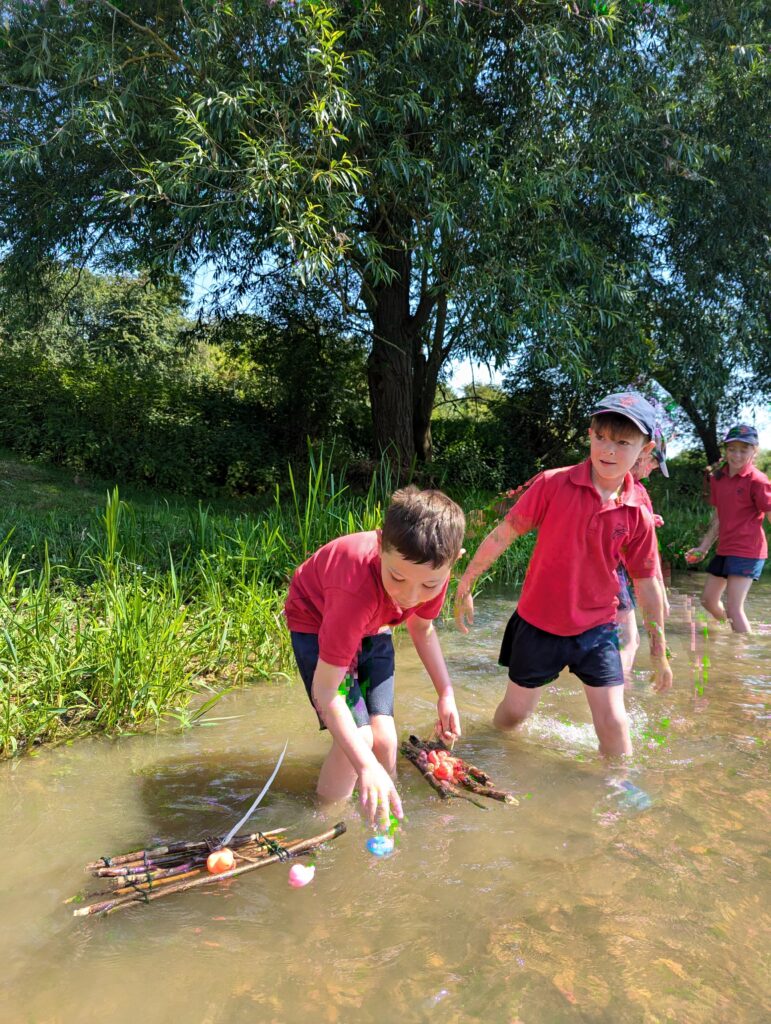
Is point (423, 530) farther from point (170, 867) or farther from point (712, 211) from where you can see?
point (712, 211)

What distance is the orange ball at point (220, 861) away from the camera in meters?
2.24

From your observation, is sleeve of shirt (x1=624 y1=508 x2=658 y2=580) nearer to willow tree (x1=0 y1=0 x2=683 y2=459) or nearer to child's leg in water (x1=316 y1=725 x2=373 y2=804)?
child's leg in water (x1=316 y1=725 x2=373 y2=804)

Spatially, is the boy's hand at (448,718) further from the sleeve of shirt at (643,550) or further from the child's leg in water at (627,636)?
the child's leg in water at (627,636)

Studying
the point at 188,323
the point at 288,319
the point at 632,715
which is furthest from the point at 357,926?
the point at 188,323

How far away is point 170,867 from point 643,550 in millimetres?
2198

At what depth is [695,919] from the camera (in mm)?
2205

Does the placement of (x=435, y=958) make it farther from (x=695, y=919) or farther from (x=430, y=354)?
(x=430, y=354)

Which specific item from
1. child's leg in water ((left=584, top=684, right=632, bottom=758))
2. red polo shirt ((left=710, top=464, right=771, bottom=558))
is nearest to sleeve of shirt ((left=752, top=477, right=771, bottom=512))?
red polo shirt ((left=710, top=464, right=771, bottom=558))

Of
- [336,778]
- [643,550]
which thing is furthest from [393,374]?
[336,778]

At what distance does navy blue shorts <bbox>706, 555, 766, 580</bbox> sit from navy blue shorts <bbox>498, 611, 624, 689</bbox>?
312cm

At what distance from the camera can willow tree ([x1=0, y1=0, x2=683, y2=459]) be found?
623cm

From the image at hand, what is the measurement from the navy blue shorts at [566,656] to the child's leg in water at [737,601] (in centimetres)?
318

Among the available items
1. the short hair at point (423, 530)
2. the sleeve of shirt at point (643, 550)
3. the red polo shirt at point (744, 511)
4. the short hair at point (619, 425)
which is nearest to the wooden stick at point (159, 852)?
the short hair at point (423, 530)

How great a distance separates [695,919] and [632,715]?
6.49 feet
